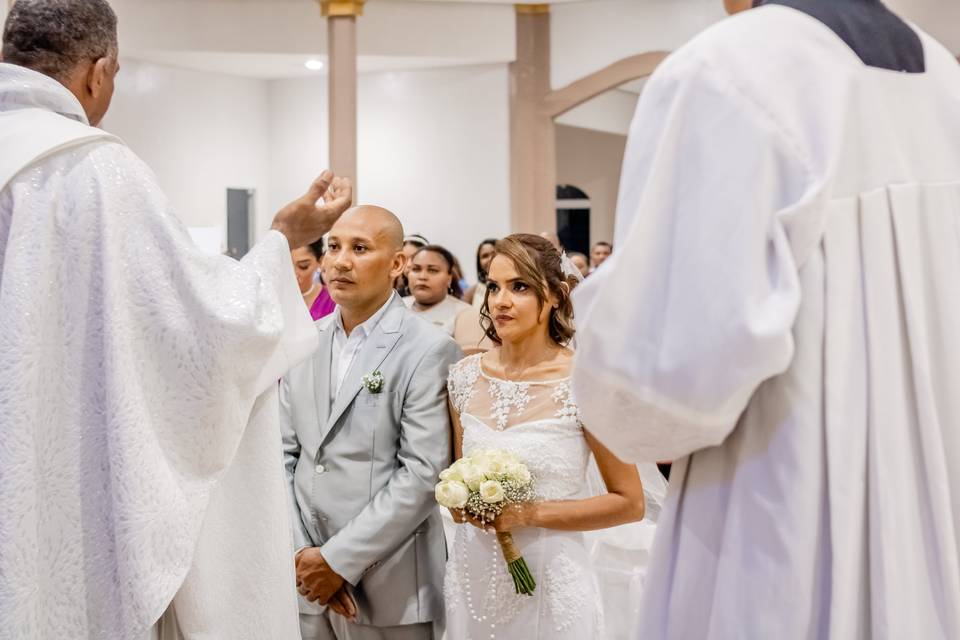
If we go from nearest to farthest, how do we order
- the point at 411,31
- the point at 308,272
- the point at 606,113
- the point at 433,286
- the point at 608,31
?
the point at 308,272, the point at 433,286, the point at 411,31, the point at 608,31, the point at 606,113

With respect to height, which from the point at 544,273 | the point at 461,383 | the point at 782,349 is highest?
the point at 544,273

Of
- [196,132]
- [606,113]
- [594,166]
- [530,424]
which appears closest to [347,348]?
[530,424]

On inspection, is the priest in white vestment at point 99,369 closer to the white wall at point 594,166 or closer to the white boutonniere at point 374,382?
the white boutonniere at point 374,382

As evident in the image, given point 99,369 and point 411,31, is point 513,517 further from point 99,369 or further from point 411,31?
point 411,31

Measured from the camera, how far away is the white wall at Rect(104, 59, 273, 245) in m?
12.8

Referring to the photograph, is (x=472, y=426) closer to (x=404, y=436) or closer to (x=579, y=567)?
(x=404, y=436)

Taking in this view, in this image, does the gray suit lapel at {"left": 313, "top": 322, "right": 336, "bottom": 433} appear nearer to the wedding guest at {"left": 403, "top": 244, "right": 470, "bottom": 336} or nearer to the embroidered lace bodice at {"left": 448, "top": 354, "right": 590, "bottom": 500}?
the embroidered lace bodice at {"left": 448, "top": 354, "right": 590, "bottom": 500}

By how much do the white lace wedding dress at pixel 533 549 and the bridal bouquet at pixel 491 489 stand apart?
0.31 feet

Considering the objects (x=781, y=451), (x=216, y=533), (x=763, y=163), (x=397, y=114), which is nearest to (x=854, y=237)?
(x=763, y=163)

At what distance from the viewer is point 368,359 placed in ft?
10.5

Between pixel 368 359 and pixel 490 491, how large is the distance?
66 cm

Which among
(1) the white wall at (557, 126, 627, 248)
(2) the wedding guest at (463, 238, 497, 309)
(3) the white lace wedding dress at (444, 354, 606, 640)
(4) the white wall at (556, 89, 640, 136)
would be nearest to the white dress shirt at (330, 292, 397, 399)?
(3) the white lace wedding dress at (444, 354, 606, 640)

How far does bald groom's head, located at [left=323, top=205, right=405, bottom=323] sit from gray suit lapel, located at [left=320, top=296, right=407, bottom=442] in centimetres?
Result: 13

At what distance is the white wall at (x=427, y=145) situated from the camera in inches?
520
